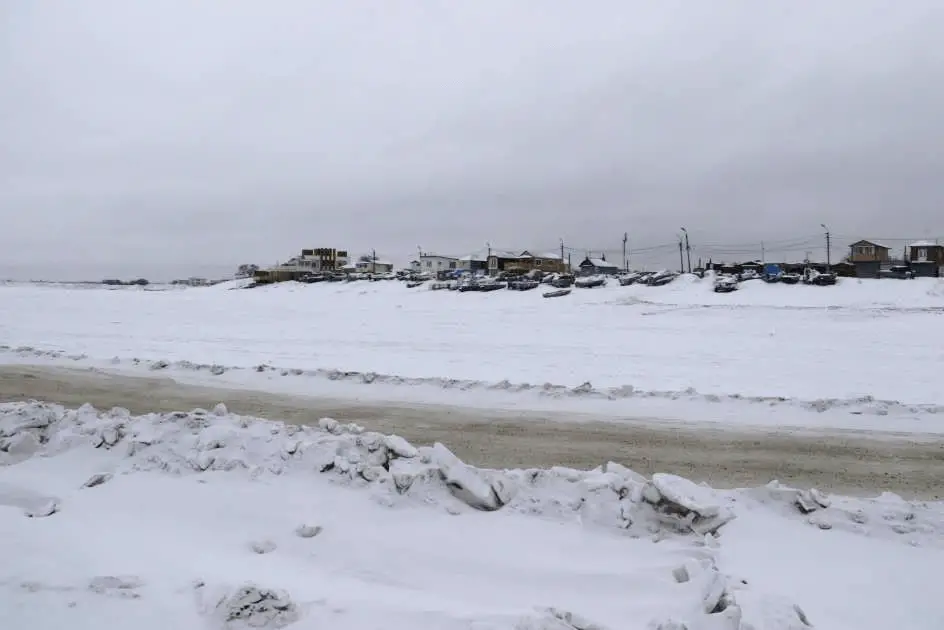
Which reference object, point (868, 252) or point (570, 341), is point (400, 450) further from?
point (868, 252)

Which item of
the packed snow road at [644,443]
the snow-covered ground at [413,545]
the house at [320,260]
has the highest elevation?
the house at [320,260]

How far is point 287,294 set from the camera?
153 ft

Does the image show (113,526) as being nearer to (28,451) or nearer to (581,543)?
(28,451)

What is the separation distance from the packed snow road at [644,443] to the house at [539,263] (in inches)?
2524

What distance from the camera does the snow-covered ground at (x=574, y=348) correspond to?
1094 centimetres

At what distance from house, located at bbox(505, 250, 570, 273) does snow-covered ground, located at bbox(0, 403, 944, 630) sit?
68.2 meters

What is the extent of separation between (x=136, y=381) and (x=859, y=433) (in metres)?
13.8

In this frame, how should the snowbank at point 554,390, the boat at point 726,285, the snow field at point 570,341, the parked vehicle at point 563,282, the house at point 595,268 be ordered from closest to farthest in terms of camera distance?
the snowbank at point 554,390 → the snow field at point 570,341 → the boat at point 726,285 → the parked vehicle at point 563,282 → the house at point 595,268

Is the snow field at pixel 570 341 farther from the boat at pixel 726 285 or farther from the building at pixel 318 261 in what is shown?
the building at pixel 318 261

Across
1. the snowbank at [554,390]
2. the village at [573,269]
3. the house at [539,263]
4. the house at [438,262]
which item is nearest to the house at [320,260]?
the village at [573,269]

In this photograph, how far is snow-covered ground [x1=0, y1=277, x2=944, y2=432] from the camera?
10938 mm

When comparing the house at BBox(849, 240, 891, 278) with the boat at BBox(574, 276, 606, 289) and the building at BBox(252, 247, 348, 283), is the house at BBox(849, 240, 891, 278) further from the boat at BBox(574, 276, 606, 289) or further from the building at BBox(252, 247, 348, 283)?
the building at BBox(252, 247, 348, 283)

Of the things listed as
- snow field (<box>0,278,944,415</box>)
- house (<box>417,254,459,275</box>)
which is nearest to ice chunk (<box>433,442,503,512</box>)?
snow field (<box>0,278,944,415</box>)

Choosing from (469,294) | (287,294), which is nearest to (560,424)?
(469,294)
